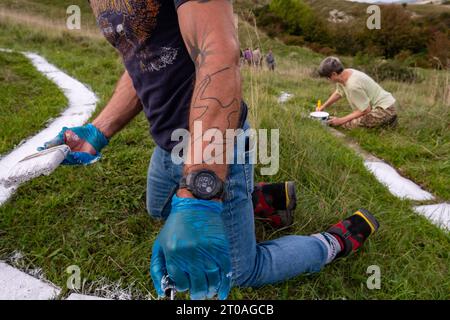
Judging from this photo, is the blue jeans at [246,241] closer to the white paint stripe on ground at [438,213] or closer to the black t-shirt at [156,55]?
the black t-shirt at [156,55]

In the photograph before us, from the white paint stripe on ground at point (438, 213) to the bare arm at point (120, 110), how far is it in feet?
6.29

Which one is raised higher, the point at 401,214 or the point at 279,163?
the point at 279,163

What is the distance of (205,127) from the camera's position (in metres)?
0.96

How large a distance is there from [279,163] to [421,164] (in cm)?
156

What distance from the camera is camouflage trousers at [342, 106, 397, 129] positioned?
4.35m

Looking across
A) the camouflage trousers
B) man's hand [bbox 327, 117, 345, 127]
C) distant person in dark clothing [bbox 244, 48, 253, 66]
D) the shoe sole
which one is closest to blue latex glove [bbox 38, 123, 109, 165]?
the shoe sole

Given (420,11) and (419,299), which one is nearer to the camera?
(419,299)

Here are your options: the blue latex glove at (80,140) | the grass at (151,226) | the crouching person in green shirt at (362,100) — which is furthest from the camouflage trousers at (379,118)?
the blue latex glove at (80,140)

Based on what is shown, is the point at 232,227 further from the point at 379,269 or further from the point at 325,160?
the point at 325,160

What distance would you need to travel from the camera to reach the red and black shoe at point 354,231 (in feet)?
5.44

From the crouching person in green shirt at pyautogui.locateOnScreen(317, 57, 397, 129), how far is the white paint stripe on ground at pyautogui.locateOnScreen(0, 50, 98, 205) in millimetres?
3020

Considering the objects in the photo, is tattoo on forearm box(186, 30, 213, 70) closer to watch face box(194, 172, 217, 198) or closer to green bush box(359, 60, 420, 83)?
watch face box(194, 172, 217, 198)
